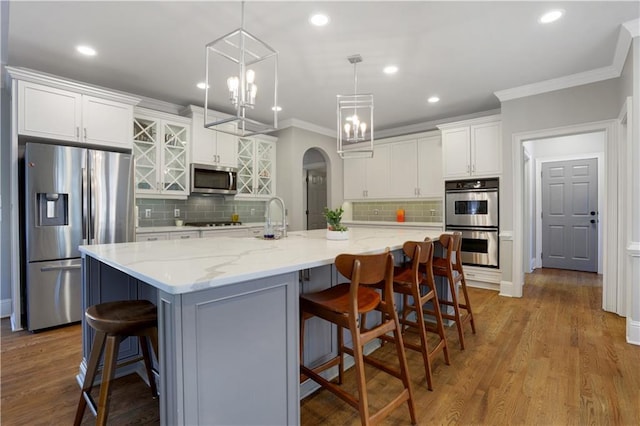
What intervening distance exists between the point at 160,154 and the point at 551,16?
14.0ft

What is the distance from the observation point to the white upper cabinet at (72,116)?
9.71ft

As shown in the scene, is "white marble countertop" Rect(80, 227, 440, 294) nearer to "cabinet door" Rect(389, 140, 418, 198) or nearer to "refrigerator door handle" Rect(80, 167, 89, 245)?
"refrigerator door handle" Rect(80, 167, 89, 245)

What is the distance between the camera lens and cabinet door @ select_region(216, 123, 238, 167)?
4.63 m

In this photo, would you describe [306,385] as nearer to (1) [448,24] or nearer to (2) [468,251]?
(1) [448,24]

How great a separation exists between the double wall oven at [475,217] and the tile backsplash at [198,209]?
317 cm

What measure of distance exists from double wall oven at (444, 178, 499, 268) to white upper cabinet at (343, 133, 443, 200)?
17.9 inches

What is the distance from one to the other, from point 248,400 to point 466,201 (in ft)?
13.8

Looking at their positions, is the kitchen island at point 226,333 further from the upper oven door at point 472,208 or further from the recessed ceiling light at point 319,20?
the upper oven door at point 472,208

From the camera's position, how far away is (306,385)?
6.30 ft

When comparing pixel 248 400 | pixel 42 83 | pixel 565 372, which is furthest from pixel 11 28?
pixel 565 372

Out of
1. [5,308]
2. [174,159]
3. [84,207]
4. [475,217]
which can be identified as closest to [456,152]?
[475,217]

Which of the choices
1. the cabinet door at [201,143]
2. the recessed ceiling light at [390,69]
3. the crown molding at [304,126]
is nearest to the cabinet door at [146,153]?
the cabinet door at [201,143]

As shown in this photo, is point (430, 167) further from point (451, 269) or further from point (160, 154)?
point (160, 154)

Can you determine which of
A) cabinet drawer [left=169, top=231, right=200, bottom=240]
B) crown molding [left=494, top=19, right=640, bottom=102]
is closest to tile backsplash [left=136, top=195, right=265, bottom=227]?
cabinet drawer [left=169, top=231, right=200, bottom=240]
